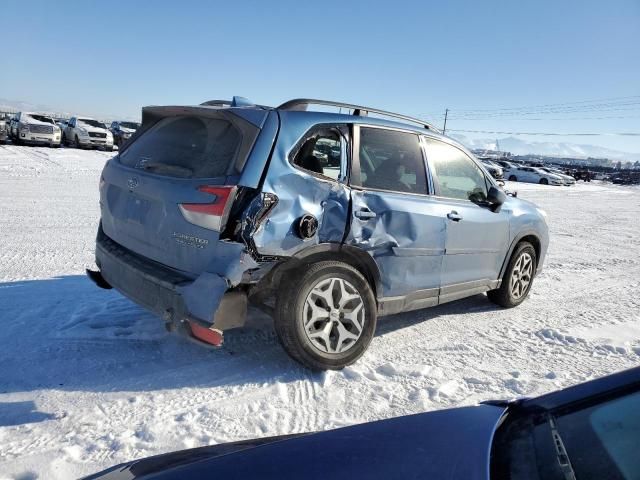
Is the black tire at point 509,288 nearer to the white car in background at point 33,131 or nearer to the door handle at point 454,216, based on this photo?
the door handle at point 454,216

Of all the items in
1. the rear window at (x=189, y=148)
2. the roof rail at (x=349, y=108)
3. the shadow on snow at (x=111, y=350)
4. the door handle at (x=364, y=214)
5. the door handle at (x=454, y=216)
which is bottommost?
the shadow on snow at (x=111, y=350)

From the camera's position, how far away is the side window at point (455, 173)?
4422 millimetres

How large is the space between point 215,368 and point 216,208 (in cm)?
125

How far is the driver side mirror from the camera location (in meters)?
4.81

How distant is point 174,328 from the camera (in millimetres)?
3205

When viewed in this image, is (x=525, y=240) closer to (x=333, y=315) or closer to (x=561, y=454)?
(x=333, y=315)

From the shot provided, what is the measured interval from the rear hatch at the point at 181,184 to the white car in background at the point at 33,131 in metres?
22.6

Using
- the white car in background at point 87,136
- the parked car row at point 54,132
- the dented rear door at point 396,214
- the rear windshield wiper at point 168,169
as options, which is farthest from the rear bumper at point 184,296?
the white car in background at point 87,136

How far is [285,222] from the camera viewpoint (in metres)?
3.32

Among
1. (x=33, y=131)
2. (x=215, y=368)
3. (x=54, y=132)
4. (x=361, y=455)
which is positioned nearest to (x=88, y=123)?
(x=54, y=132)

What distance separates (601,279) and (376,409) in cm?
531

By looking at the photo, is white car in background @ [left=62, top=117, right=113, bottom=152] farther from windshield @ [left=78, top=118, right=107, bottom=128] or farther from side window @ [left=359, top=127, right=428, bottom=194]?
side window @ [left=359, top=127, right=428, bottom=194]

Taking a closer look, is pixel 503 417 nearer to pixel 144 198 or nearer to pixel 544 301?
pixel 144 198

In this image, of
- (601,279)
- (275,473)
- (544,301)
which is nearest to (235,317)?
(275,473)
